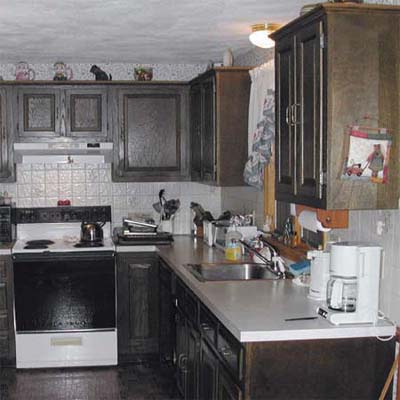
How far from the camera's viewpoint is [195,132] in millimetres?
5562

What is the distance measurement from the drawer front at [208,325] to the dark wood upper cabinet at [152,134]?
7.46ft

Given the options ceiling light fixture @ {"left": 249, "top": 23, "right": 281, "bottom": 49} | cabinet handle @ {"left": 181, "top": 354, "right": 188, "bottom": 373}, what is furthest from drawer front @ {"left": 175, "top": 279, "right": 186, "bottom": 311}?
ceiling light fixture @ {"left": 249, "top": 23, "right": 281, "bottom": 49}

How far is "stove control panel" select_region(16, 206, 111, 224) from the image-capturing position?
5898 millimetres

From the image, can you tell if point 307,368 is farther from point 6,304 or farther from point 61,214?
point 61,214

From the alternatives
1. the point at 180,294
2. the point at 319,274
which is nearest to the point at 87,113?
the point at 180,294

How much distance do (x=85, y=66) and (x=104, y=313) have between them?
2127 mm

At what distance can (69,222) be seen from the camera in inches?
234

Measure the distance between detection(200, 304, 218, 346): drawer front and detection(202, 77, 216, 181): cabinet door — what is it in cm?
152

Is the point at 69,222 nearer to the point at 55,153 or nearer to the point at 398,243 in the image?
the point at 55,153

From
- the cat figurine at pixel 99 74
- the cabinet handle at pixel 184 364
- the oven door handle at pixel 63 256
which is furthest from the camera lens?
the cat figurine at pixel 99 74

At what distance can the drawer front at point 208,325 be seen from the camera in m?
3.36

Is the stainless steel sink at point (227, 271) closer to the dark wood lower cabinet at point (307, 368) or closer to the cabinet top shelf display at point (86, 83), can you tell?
the dark wood lower cabinet at point (307, 368)

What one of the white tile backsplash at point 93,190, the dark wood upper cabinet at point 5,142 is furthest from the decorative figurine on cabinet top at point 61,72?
the white tile backsplash at point 93,190

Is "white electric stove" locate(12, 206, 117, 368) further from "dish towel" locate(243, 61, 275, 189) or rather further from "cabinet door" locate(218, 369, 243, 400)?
"cabinet door" locate(218, 369, 243, 400)
